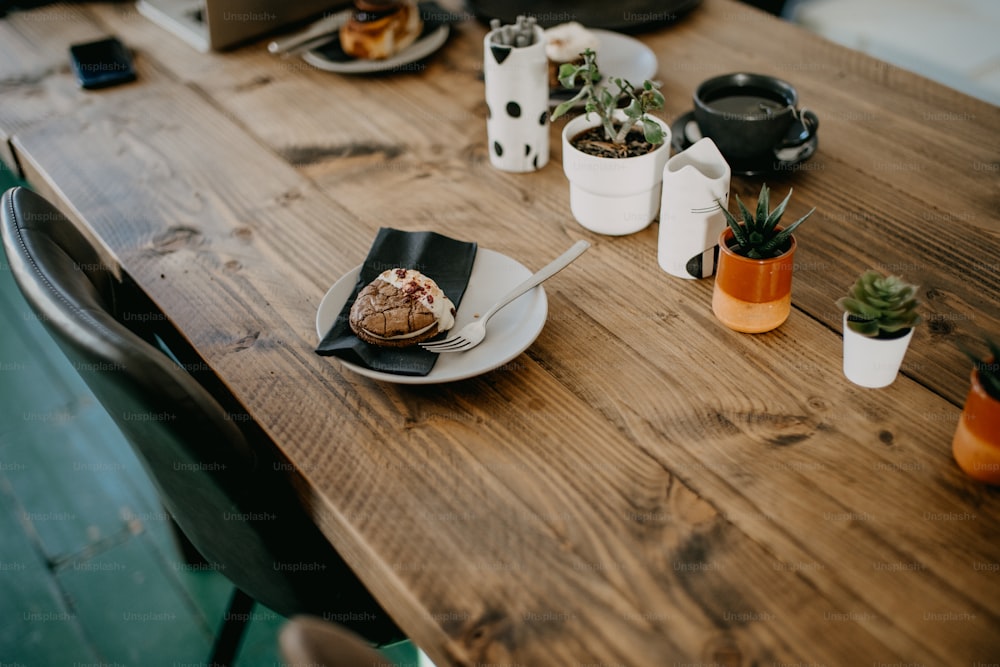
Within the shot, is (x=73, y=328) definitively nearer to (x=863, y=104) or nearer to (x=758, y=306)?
(x=758, y=306)

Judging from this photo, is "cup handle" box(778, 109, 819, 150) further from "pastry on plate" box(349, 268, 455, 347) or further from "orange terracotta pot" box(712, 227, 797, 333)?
"pastry on plate" box(349, 268, 455, 347)

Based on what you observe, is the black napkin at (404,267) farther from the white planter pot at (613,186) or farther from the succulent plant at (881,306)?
the succulent plant at (881,306)

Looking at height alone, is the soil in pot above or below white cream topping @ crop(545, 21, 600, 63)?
below

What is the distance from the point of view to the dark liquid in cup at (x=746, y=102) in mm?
1110

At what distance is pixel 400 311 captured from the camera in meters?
0.86

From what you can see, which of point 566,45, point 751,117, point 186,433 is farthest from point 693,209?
point 186,433

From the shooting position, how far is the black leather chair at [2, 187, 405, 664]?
2.35 ft

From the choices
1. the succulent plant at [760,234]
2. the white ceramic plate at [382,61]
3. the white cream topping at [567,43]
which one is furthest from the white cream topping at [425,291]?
the white ceramic plate at [382,61]

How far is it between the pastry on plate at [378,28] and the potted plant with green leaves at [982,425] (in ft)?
3.59


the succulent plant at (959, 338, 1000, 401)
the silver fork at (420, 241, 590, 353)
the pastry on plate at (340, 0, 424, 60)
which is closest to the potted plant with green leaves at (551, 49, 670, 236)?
the silver fork at (420, 241, 590, 353)

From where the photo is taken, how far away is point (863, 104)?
1.29 metres

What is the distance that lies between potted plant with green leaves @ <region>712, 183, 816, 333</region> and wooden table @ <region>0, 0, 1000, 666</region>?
1.0 inches

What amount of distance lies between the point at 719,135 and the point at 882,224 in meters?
0.24

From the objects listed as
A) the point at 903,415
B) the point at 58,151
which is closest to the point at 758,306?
the point at 903,415
